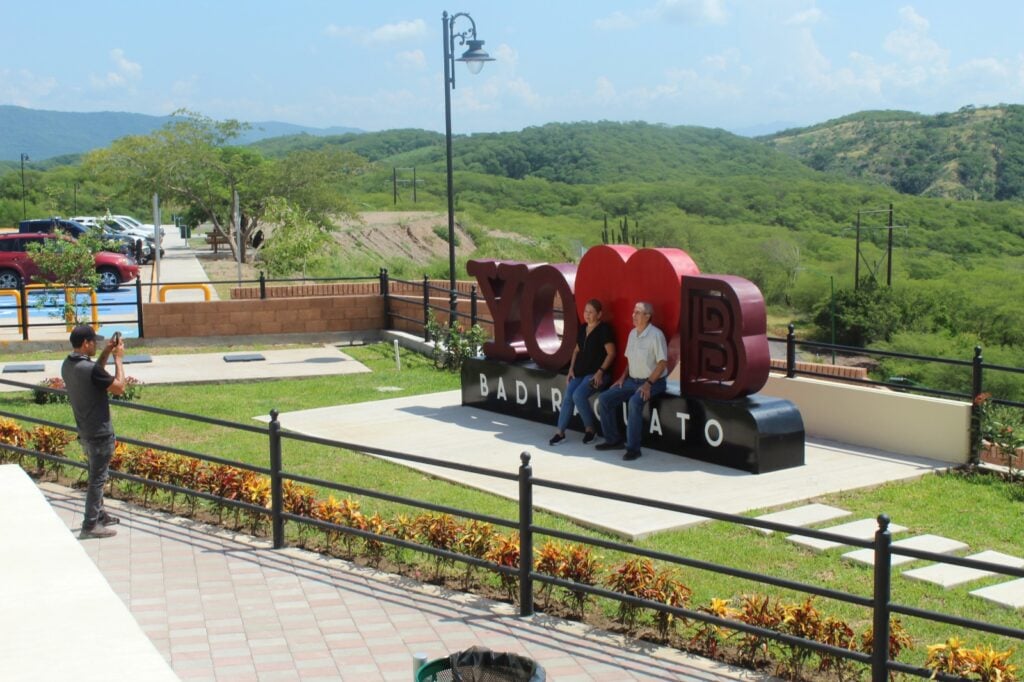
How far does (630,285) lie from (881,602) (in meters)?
7.73

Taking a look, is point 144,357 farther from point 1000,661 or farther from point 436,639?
point 1000,661

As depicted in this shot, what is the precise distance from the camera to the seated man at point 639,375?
12531 millimetres

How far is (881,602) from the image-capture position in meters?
5.85

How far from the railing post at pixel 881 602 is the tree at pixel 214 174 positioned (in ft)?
144

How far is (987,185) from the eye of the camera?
152250 millimetres

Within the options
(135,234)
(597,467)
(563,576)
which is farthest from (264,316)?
(135,234)

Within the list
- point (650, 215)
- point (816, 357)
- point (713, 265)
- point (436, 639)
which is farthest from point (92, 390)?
point (650, 215)

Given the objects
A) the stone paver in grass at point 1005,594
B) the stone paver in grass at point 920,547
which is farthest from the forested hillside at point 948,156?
the stone paver in grass at point 1005,594

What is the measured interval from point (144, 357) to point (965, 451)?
550 inches

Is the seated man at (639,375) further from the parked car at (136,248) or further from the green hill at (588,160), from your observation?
the green hill at (588,160)

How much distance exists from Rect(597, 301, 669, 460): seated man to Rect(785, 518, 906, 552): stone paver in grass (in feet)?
9.99

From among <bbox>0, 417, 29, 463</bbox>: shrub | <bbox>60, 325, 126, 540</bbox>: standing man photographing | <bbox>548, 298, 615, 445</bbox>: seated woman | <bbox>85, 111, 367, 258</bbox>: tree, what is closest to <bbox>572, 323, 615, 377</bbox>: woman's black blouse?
<bbox>548, 298, 615, 445</bbox>: seated woman

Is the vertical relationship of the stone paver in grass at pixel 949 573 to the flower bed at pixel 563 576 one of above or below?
below

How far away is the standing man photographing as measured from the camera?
9.05 m
